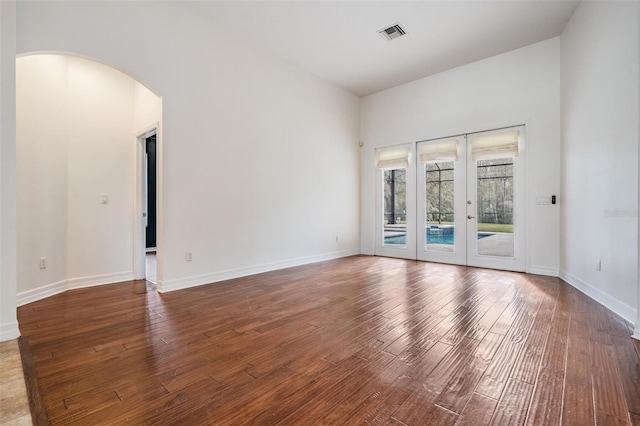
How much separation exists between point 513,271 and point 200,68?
573 cm

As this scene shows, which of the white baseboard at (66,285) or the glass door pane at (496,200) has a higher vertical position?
the glass door pane at (496,200)

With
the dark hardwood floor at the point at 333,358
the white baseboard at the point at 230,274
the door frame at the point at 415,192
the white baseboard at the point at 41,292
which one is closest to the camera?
the dark hardwood floor at the point at 333,358

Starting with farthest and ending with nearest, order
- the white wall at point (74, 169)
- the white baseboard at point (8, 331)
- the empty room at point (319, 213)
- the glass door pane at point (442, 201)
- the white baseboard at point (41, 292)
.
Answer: the glass door pane at point (442, 201) → the white wall at point (74, 169) → the white baseboard at point (41, 292) → the white baseboard at point (8, 331) → the empty room at point (319, 213)

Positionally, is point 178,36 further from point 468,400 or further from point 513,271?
point 513,271

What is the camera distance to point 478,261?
5219 mm

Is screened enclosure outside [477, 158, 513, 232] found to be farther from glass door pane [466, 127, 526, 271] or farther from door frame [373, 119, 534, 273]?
door frame [373, 119, 534, 273]

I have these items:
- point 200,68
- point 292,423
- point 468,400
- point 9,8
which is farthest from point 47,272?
point 468,400

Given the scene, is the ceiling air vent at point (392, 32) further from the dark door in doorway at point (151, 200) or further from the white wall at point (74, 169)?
the dark door in doorway at point (151, 200)

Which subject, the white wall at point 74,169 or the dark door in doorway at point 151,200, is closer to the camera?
the white wall at point 74,169

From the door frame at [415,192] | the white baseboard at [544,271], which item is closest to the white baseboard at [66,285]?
the door frame at [415,192]

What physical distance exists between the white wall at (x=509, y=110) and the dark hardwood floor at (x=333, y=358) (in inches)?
54.2

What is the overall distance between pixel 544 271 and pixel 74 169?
22.7 ft

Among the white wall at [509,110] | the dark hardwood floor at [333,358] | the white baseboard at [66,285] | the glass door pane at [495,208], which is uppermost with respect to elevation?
the white wall at [509,110]

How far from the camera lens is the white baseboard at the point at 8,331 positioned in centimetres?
217
